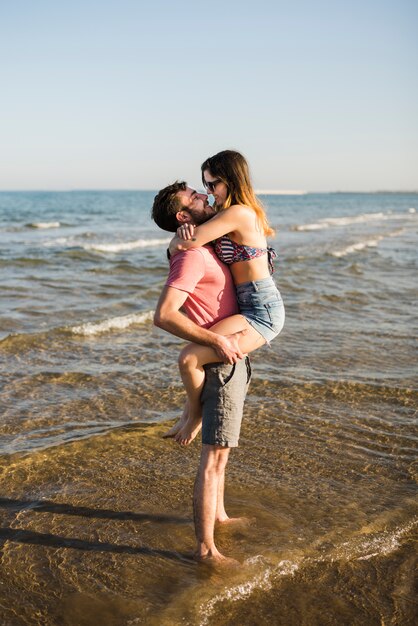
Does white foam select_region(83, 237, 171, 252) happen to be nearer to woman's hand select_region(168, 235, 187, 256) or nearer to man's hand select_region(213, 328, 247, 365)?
woman's hand select_region(168, 235, 187, 256)

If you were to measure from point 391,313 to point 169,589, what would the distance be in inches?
353

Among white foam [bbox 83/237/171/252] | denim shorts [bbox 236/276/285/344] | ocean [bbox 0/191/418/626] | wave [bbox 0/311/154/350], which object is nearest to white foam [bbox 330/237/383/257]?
white foam [bbox 83/237/171/252]

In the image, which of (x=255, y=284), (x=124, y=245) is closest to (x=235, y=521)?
(x=255, y=284)

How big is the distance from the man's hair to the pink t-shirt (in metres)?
0.31

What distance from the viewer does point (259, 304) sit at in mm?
3959

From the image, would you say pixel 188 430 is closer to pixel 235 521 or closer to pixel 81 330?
pixel 235 521

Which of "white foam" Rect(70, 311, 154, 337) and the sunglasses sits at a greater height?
the sunglasses

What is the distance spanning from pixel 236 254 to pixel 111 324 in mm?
6811

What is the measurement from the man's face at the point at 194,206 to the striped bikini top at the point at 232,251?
0.18 metres

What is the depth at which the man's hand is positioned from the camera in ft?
12.2

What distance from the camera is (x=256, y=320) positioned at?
13.0ft

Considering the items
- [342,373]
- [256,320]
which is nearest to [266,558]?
[256,320]

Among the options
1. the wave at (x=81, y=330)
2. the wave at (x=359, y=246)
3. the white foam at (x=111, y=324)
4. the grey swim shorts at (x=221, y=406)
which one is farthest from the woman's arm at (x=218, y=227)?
the wave at (x=359, y=246)

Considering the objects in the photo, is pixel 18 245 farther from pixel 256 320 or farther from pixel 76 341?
pixel 256 320
